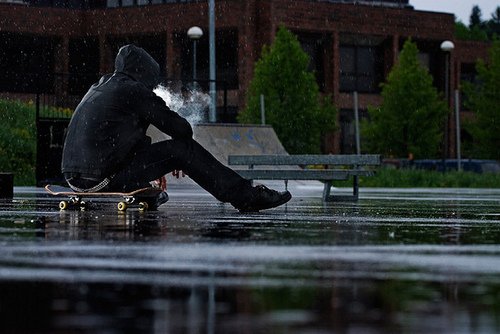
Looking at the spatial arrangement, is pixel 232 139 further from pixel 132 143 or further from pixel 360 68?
pixel 360 68

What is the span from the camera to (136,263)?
266 inches

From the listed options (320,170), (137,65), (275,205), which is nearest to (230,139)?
(320,170)

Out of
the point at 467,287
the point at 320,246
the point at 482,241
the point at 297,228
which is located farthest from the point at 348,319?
the point at 297,228

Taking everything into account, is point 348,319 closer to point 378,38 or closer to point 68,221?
point 68,221

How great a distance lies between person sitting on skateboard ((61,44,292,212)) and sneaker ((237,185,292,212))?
3cm

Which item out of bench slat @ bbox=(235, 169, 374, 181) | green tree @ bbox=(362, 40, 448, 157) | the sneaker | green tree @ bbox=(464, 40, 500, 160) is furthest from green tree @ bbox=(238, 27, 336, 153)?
the sneaker

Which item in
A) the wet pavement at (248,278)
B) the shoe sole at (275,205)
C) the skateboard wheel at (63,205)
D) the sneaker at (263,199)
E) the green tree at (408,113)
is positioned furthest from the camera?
the green tree at (408,113)

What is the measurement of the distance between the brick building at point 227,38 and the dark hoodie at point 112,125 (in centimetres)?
4833

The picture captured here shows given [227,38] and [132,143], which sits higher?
[227,38]

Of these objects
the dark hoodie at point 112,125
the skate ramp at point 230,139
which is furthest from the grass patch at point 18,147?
the dark hoodie at point 112,125

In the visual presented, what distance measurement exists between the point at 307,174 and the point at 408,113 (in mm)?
35256

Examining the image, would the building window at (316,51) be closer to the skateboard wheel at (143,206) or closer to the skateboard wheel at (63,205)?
the skateboard wheel at (63,205)

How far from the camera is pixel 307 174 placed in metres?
19.4

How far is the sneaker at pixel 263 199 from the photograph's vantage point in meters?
12.7
